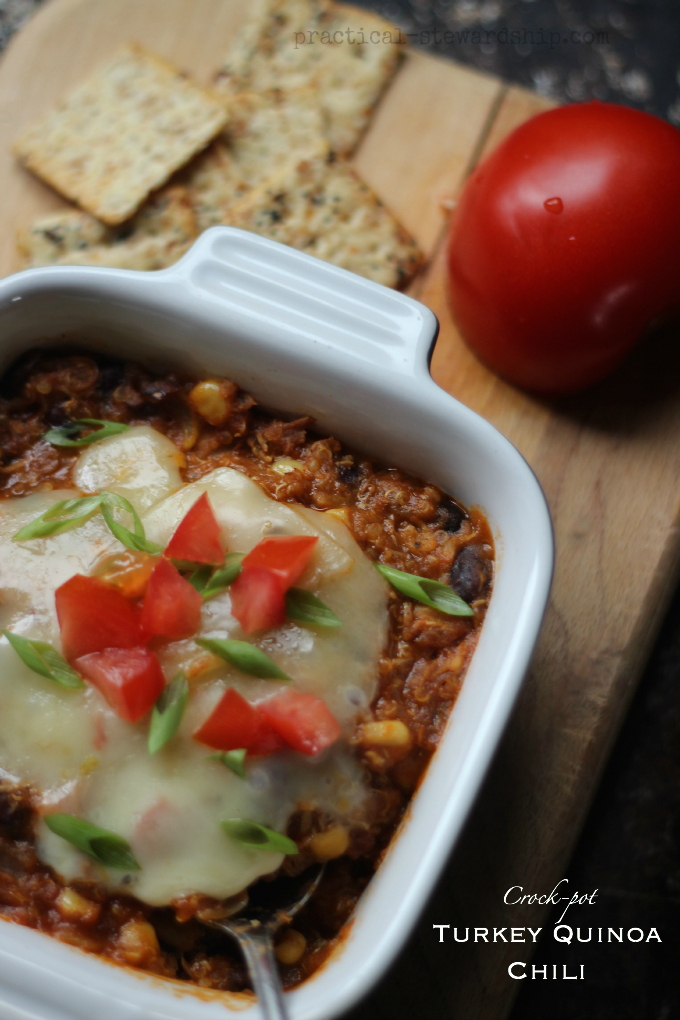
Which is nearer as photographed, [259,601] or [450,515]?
[259,601]

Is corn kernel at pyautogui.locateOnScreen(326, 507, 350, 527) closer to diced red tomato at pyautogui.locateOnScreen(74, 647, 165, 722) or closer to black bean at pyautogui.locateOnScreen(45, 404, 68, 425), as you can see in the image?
diced red tomato at pyautogui.locateOnScreen(74, 647, 165, 722)

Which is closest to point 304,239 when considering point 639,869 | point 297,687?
point 297,687

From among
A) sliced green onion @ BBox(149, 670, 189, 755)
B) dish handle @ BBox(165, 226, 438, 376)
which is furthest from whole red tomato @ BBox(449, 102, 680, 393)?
sliced green onion @ BBox(149, 670, 189, 755)

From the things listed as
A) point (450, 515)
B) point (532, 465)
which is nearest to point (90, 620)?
point (450, 515)

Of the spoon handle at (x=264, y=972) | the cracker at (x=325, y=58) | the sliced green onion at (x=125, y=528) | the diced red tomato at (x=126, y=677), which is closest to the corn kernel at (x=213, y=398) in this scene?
the sliced green onion at (x=125, y=528)

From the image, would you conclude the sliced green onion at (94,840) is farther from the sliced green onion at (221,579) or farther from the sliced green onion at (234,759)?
the sliced green onion at (221,579)

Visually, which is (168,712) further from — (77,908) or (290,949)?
(290,949)
